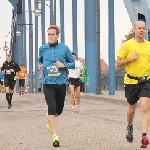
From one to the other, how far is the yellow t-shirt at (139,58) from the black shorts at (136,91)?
71 mm

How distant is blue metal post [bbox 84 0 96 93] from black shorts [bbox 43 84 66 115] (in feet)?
83.6

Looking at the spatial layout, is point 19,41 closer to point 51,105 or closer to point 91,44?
point 91,44

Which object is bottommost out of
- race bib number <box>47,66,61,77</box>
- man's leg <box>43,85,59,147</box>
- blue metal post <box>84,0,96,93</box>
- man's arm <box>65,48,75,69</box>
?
man's leg <box>43,85,59,147</box>

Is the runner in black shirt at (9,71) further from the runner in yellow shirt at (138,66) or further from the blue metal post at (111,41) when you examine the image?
the blue metal post at (111,41)

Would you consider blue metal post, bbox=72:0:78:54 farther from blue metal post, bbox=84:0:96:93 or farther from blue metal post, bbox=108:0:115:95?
blue metal post, bbox=108:0:115:95

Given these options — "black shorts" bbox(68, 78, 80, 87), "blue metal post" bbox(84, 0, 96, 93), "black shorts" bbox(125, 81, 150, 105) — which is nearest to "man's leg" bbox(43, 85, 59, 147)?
"black shorts" bbox(125, 81, 150, 105)

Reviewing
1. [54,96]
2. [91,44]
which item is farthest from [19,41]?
[54,96]

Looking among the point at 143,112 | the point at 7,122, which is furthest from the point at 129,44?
the point at 7,122

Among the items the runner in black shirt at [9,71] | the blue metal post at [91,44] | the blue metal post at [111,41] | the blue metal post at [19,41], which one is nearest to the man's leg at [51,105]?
the runner in black shirt at [9,71]

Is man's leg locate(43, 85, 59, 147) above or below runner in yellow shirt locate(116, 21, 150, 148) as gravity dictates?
below

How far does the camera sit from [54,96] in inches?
348

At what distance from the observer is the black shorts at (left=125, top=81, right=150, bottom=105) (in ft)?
26.8

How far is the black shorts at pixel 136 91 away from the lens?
816 centimetres

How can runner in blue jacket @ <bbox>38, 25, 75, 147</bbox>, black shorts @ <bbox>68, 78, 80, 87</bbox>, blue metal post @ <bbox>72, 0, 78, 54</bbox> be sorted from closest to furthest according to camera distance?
1. runner in blue jacket @ <bbox>38, 25, 75, 147</bbox>
2. black shorts @ <bbox>68, 78, 80, 87</bbox>
3. blue metal post @ <bbox>72, 0, 78, 54</bbox>
